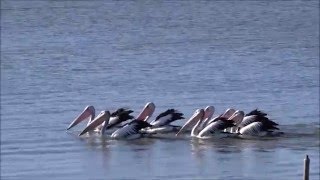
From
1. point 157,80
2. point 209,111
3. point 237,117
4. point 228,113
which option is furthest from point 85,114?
point 157,80

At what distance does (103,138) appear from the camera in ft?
57.7

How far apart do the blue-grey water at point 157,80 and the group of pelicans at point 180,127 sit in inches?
6.6

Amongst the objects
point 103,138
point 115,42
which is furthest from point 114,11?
point 103,138

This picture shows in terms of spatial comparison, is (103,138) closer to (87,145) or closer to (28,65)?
(87,145)

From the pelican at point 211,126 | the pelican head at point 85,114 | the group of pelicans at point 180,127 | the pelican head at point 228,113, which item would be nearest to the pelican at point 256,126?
the group of pelicans at point 180,127

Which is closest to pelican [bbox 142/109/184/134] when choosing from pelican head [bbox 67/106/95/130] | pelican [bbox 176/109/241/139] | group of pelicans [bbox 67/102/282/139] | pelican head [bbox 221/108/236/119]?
group of pelicans [bbox 67/102/282/139]

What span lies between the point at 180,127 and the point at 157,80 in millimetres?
4938

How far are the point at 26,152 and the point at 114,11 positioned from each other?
22373mm

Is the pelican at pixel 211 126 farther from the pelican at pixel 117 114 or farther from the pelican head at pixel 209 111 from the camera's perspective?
the pelican at pixel 117 114

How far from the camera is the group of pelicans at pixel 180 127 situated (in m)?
16.9

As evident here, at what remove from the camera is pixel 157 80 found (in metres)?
22.5

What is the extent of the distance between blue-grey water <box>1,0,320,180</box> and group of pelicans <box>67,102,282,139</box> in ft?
0.55

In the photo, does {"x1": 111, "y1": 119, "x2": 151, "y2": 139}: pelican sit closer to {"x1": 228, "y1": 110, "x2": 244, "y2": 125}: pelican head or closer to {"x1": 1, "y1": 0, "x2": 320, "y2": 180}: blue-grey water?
{"x1": 1, "y1": 0, "x2": 320, "y2": 180}: blue-grey water

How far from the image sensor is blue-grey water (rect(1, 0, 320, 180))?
1526 centimetres
